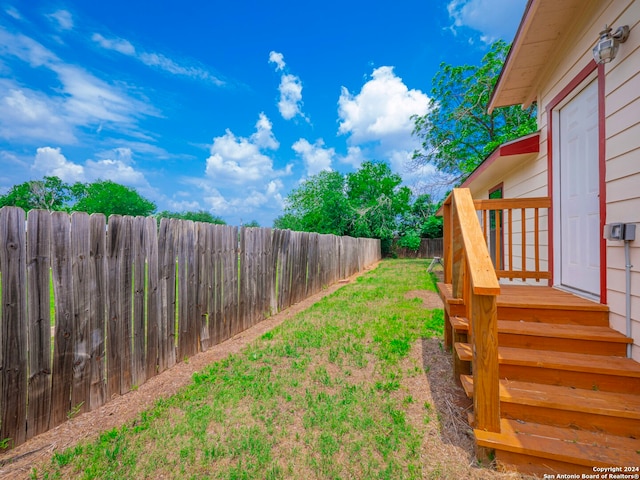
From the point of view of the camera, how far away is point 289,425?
2.21 meters

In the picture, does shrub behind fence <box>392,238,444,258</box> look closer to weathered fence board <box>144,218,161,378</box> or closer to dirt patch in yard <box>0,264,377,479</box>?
dirt patch in yard <box>0,264,377,479</box>

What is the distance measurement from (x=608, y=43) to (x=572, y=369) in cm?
265

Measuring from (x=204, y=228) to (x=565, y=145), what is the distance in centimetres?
463

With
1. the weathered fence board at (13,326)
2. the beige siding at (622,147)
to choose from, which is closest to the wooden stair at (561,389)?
the beige siding at (622,147)

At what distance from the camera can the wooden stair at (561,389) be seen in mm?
1654

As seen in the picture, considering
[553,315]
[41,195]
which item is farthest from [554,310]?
[41,195]

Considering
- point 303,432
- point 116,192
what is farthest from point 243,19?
point 116,192

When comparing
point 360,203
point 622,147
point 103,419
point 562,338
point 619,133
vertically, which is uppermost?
point 360,203

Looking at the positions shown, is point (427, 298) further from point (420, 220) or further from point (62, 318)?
point (420, 220)

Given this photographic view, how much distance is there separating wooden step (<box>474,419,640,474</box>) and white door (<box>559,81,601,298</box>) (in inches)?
55.9

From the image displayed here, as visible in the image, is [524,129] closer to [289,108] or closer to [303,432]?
[303,432]

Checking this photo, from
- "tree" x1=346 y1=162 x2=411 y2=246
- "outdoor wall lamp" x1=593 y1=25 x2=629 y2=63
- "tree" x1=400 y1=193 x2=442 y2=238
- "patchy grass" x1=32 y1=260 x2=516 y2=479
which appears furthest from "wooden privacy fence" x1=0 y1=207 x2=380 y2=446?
"tree" x1=400 y1=193 x2=442 y2=238

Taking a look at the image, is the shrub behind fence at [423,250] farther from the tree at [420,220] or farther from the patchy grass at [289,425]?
the patchy grass at [289,425]

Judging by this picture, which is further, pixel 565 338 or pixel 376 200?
pixel 376 200
